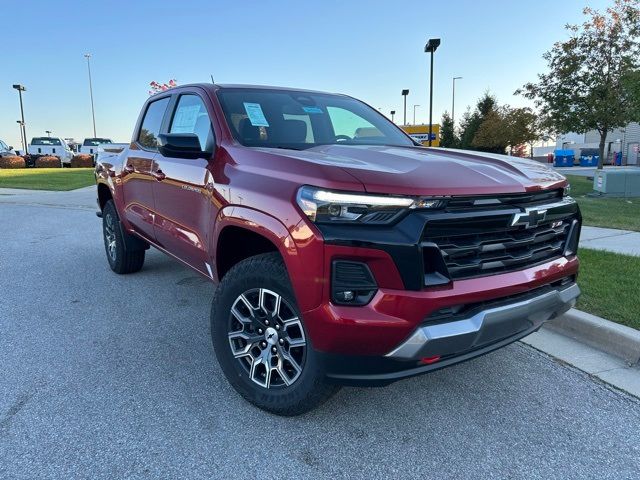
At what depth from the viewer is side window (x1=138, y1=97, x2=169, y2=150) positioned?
4453mm

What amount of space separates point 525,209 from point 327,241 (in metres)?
1.13

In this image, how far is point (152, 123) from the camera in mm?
4699

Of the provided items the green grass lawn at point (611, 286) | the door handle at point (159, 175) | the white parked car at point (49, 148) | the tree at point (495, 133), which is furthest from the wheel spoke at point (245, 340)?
the tree at point (495, 133)

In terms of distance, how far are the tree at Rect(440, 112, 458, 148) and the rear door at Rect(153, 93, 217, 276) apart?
49823mm

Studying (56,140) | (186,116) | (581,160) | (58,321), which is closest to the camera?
(186,116)

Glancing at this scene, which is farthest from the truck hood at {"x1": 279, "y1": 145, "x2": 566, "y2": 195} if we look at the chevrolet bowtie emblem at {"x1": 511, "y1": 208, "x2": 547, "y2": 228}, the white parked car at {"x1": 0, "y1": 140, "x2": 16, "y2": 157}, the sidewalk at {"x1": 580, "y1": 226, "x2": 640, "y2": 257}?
the white parked car at {"x1": 0, "y1": 140, "x2": 16, "y2": 157}

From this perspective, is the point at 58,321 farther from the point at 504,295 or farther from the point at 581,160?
the point at 581,160

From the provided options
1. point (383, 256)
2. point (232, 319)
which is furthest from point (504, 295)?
point (232, 319)

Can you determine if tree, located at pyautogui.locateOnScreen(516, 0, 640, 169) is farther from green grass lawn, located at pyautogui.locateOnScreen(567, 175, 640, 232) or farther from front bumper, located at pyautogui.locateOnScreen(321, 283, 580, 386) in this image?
front bumper, located at pyautogui.locateOnScreen(321, 283, 580, 386)

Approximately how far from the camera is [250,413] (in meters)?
2.80

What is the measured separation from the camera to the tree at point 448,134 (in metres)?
52.0

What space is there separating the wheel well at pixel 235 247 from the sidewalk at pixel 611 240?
492 centimetres

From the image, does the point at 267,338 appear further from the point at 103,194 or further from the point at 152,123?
the point at 103,194

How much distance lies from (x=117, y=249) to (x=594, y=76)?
18362mm
